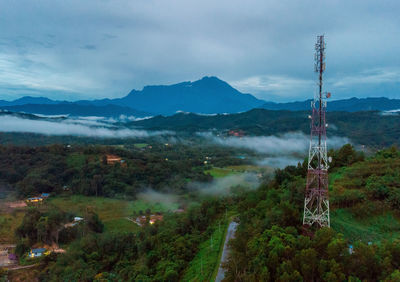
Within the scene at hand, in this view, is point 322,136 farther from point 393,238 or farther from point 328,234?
point 393,238

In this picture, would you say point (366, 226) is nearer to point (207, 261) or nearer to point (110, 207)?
point (207, 261)

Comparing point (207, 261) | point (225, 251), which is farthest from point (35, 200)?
point (225, 251)

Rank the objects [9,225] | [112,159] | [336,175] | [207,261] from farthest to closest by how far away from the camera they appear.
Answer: [112,159], [9,225], [336,175], [207,261]

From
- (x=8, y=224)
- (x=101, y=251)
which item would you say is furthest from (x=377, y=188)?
(x=8, y=224)

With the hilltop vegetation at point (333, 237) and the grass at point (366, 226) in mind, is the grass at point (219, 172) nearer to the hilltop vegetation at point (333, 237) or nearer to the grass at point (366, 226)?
the hilltop vegetation at point (333, 237)

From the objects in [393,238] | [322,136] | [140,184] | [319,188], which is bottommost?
[140,184]

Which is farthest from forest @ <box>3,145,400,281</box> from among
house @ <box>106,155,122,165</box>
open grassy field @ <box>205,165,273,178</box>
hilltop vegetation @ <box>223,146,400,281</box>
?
open grassy field @ <box>205,165,273,178</box>
